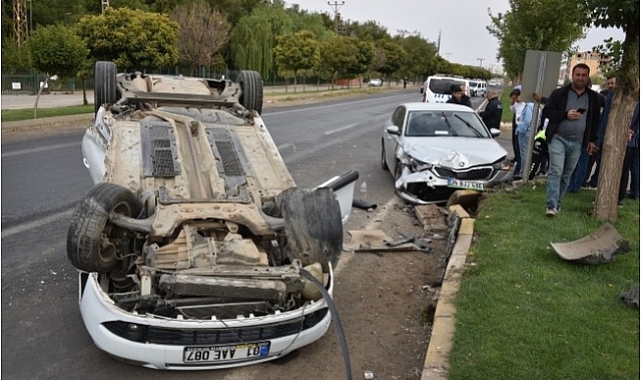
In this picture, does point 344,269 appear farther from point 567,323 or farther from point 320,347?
point 567,323

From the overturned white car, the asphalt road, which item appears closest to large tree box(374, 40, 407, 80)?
the asphalt road

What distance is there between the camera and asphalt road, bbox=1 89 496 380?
13.9ft

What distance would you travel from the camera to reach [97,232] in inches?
170

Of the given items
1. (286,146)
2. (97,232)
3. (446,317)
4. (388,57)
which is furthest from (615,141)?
(388,57)

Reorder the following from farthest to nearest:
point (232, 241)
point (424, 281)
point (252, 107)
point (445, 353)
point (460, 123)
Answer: point (460, 123) < point (252, 107) < point (424, 281) < point (232, 241) < point (445, 353)

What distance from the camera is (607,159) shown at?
25.1 ft

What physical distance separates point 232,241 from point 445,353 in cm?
172

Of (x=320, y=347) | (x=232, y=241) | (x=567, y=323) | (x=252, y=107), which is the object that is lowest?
(x=320, y=347)

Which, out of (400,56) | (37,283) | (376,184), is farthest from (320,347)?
(400,56)

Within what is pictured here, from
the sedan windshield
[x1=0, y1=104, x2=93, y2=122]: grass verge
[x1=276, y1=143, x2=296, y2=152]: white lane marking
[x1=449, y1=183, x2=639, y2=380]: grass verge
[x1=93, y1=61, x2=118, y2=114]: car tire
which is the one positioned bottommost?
[x1=0, y1=104, x2=93, y2=122]: grass verge

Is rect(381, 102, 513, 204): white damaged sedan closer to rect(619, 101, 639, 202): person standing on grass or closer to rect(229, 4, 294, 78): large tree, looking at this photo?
rect(619, 101, 639, 202): person standing on grass

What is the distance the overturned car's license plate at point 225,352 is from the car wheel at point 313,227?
2.54 feet

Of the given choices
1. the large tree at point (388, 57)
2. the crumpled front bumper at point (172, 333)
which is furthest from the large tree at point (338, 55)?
the crumpled front bumper at point (172, 333)

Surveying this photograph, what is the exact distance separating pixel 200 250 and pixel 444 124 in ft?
23.4
